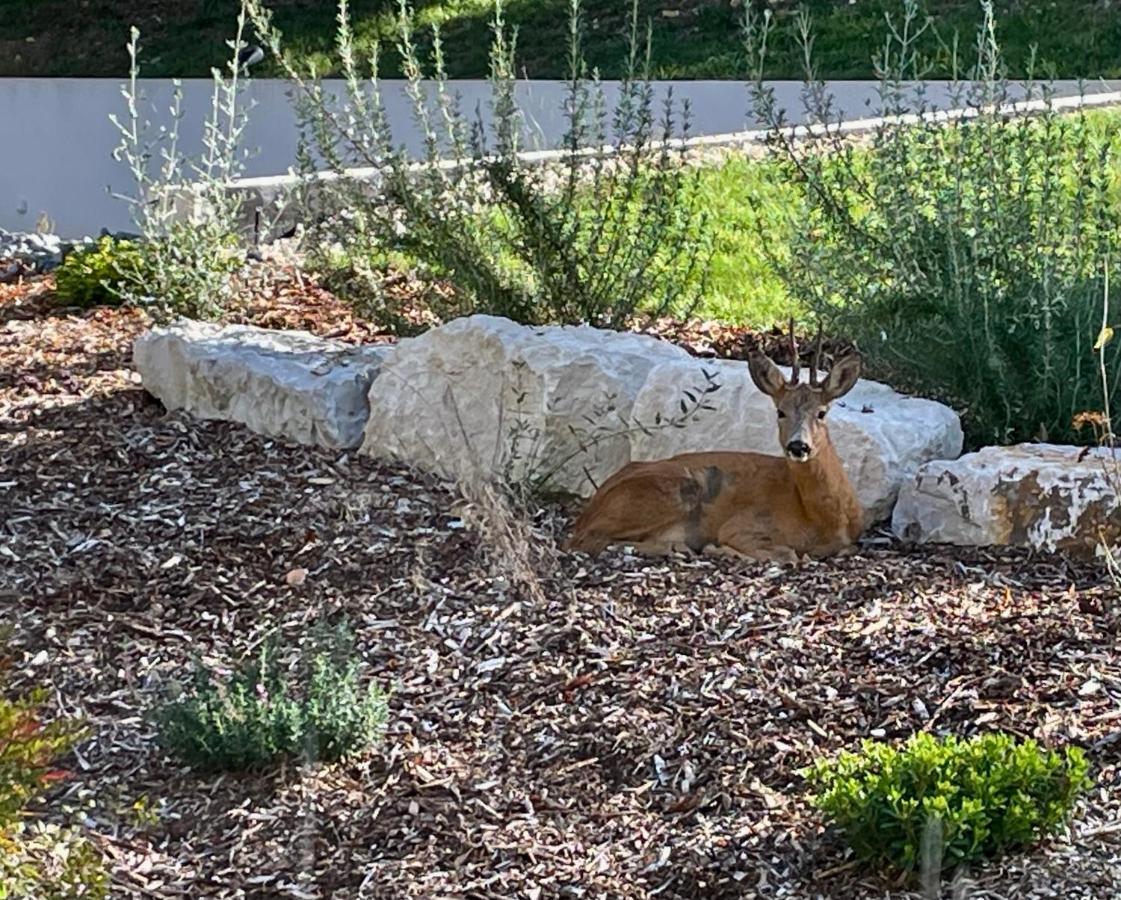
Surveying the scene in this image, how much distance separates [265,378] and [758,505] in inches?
82.1

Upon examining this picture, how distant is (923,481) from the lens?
6273 mm

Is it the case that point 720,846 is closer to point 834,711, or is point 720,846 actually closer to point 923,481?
point 834,711

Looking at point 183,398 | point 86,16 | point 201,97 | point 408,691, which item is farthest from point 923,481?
point 86,16

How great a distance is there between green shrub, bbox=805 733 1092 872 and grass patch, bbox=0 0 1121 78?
1263 centimetres

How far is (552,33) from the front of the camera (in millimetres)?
23609

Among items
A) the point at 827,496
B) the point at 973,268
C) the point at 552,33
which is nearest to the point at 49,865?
the point at 827,496

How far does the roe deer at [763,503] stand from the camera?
620 centimetres

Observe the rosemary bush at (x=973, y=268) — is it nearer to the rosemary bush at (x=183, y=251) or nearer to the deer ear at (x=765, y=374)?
the deer ear at (x=765, y=374)

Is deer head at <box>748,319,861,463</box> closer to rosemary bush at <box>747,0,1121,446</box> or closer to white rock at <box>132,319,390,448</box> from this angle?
rosemary bush at <box>747,0,1121,446</box>

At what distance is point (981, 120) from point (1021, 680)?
2804 mm

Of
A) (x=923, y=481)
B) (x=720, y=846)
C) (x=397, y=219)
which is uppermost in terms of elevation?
(x=397, y=219)

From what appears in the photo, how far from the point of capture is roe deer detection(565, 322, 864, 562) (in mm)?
6195

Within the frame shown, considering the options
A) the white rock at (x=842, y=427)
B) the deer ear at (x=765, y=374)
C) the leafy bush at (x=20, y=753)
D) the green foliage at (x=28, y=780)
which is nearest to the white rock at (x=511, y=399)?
the white rock at (x=842, y=427)

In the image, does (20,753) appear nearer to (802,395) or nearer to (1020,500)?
(802,395)
